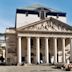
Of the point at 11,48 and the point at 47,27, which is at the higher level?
the point at 47,27

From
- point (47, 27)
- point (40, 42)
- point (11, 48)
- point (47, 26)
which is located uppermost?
point (47, 26)

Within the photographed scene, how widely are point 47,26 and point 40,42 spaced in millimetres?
4262

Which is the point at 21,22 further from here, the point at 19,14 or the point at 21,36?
the point at 21,36

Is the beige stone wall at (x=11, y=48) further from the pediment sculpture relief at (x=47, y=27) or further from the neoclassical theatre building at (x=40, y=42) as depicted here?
the pediment sculpture relief at (x=47, y=27)

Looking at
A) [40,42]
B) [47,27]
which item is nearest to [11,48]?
[40,42]

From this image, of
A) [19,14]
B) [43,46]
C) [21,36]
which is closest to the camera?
[21,36]

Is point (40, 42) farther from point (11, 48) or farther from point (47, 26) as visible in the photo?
point (11, 48)

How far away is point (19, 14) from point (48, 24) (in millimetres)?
8686

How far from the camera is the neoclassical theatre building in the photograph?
5062 cm

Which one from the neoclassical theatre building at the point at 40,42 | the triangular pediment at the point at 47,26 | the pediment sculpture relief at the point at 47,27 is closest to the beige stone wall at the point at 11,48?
the neoclassical theatre building at the point at 40,42

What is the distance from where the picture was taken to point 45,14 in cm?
5769

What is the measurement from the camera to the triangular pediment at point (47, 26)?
51188 mm

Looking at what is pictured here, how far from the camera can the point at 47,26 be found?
5212cm

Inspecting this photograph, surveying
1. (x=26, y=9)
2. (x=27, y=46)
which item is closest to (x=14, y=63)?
(x=27, y=46)
